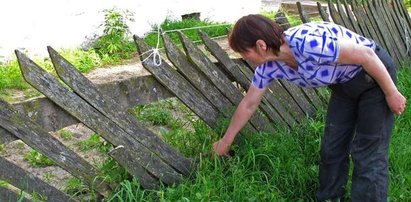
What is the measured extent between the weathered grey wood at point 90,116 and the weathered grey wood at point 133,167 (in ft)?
0.10

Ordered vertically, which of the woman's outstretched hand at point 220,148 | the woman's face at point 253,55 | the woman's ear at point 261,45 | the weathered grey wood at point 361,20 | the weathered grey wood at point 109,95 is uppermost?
the woman's ear at point 261,45

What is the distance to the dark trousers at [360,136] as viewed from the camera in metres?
2.90

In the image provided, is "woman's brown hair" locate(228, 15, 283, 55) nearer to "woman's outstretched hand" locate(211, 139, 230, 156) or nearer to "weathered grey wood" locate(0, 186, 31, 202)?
"woman's outstretched hand" locate(211, 139, 230, 156)

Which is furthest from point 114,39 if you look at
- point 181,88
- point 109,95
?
point 109,95

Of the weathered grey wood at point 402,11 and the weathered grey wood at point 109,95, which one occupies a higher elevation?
the weathered grey wood at point 109,95

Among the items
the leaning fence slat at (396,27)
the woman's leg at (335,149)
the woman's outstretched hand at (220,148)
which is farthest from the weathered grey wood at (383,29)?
the woman's outstretched hand at (220,148)

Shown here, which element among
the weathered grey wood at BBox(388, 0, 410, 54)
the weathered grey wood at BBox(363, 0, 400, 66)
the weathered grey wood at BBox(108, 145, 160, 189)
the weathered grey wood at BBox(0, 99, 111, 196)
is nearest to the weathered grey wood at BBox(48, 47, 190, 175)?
the weathered grey wood at BBox(108, 145, 160, 189)

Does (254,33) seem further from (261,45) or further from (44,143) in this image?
(44,143)

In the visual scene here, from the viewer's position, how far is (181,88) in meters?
3.13

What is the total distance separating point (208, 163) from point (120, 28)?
4.64 m

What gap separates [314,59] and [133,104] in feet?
3.43

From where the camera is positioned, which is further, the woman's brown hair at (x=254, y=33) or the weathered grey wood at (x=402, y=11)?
the weathered grey wood at (x=402, y=11)

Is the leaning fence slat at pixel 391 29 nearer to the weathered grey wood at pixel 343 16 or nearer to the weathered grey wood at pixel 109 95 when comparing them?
the weathered grey wood at pixel 343 16

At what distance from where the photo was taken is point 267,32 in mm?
2643
